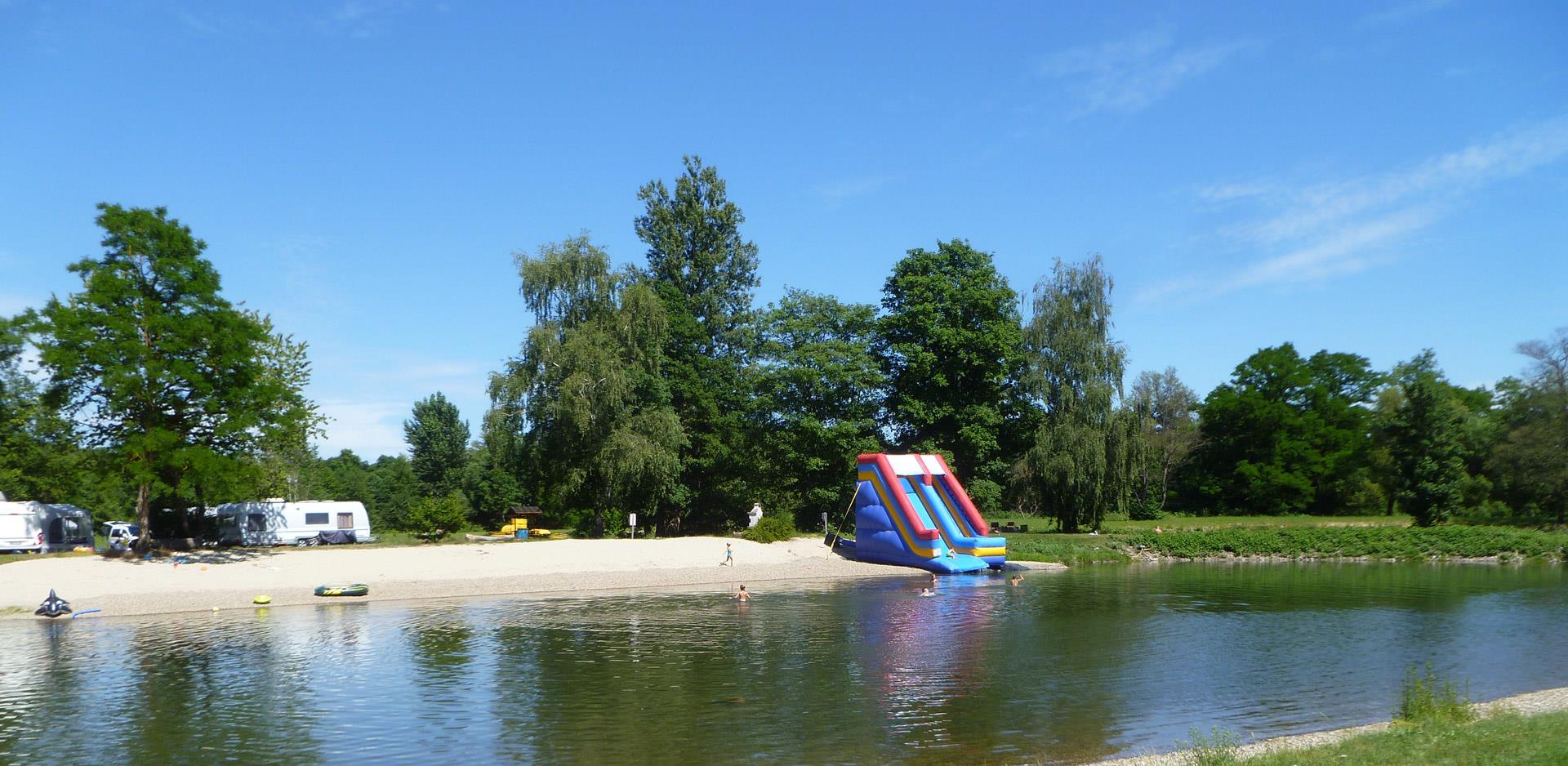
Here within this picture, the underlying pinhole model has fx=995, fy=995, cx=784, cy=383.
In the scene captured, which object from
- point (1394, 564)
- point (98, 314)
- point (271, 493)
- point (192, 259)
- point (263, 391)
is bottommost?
point (1394, 564)

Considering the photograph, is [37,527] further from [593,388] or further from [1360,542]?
[1360,542]

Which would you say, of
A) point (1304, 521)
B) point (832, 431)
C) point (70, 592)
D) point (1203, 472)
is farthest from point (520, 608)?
point (1203, 472)

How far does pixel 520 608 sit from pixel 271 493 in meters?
27.7

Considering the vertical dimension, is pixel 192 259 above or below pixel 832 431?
above

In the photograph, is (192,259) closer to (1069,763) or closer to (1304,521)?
(1069,763)

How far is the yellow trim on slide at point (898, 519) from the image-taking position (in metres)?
39.8

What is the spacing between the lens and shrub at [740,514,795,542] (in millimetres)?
46719

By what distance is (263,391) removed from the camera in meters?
37.6

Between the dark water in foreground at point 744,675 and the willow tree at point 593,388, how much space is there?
1594cm

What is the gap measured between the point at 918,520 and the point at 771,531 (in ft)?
30.4

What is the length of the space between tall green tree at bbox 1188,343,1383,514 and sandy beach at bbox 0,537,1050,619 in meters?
41.5

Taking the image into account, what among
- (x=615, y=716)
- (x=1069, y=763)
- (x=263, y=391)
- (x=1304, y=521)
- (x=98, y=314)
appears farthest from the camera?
(x=1304, y=521)

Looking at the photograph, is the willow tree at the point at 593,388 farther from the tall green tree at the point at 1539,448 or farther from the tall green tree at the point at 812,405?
the tall green tree at the point at 1539,448

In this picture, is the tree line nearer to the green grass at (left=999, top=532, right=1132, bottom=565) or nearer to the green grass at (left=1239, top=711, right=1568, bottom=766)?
the green grass at (left=999, top=532, right=1132, bottom=565)
